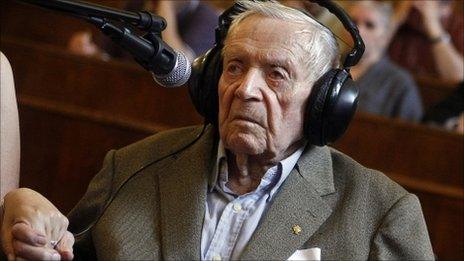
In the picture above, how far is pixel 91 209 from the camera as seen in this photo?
1.56 meters

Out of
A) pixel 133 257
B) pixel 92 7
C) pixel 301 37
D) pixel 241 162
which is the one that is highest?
pixel 92 7

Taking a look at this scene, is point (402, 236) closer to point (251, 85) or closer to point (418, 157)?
point (251, 85)

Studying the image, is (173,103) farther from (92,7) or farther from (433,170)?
(92,7)

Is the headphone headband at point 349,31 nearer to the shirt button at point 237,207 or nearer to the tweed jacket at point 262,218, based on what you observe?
the tweed jacket at point 262,218

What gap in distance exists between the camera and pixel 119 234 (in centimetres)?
146

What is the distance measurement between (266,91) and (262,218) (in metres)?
0.20

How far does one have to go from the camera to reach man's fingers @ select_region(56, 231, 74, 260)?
128cm

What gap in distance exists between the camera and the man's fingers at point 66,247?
1.28 metres

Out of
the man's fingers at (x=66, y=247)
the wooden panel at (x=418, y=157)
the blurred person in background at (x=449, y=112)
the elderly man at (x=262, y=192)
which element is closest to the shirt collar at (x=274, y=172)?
the elderly man at (x=262, y=192)

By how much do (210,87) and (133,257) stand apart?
309mm

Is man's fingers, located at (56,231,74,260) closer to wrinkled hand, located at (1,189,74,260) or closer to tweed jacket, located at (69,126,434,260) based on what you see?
wrinkled hand, located at (1,189,74,260)

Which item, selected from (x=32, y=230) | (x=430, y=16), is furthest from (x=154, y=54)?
(x=430, y=16)

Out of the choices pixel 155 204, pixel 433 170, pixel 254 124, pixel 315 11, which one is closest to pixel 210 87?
pixel 254 124

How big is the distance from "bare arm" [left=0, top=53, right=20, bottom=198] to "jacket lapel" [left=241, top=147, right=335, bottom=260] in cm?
38
